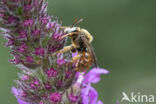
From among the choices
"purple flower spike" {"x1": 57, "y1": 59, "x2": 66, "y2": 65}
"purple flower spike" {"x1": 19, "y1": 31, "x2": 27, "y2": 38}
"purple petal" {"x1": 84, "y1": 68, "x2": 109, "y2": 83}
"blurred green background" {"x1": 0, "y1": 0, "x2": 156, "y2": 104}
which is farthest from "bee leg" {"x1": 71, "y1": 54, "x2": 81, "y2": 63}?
"blurred green background" {"x1": 0, "y1": 0, "x2": 156, "y2": 104}

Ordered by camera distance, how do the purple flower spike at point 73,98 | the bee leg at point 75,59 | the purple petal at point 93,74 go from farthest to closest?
the purple petal at point 93,74 → the bee leg at point 75,59 → the purple flower spike at point 73,98

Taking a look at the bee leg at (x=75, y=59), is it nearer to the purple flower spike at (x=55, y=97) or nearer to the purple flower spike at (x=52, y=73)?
the purple flower spike at (x=52, y=73)

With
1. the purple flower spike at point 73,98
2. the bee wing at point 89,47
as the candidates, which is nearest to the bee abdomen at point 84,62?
the bee wing at point 89,47

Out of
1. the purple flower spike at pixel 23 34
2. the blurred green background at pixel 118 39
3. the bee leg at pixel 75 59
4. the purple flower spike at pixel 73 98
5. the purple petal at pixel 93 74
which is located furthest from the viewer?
the blurred green background at pixel 118 39

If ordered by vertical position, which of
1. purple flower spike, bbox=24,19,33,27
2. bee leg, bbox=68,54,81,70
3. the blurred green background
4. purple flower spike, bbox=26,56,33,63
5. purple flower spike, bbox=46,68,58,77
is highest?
the blurred green background

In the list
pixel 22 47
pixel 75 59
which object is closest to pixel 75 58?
pixel 75 59

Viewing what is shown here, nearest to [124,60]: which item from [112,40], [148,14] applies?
[112,40]

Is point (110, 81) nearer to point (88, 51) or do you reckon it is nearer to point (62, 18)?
point (62, 18)

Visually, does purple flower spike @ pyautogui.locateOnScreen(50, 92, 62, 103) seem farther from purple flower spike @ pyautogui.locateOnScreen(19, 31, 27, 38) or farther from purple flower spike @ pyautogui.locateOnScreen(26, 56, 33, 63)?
purple flower spike @ pyautogui.locateOnScreen(19, 31, 27, 38)

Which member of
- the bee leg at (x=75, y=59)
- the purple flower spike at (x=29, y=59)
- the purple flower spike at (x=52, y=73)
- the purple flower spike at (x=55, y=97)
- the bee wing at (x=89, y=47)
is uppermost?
the bee wing at (x=89, y=47)
